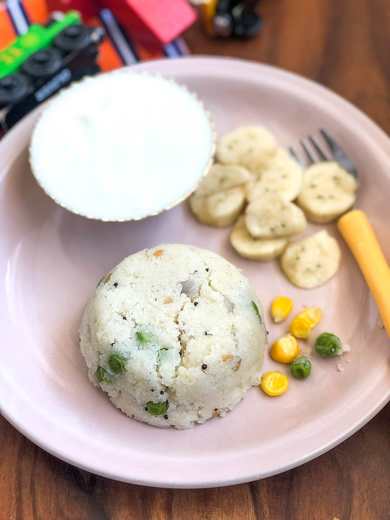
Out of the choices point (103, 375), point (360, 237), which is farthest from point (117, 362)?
point (360, 237)

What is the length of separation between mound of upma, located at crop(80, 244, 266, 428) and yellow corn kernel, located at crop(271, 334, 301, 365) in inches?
1.8

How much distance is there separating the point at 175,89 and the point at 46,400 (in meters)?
1.09

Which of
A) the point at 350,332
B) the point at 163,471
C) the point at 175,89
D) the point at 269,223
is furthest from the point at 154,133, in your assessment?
the point at 163,471

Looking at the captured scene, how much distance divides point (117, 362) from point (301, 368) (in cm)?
50

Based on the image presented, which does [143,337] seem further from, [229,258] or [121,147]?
[121,147]

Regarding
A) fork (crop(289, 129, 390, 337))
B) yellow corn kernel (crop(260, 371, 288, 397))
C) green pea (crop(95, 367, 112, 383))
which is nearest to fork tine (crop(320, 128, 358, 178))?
fork (crop(289, 129, 390, 337))

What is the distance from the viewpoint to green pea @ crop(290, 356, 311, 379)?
1.74m

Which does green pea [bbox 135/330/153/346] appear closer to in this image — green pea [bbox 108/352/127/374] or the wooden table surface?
green pea [bbox 108/352/127/374]

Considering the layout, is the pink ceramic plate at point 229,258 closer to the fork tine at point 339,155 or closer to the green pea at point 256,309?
the fork tine at point 339,155

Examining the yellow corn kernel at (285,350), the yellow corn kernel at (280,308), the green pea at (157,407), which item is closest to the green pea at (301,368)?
the yellow corn kernel at (285,350)

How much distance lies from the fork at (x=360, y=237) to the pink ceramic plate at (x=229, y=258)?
38mm

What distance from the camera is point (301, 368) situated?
68.3 inches

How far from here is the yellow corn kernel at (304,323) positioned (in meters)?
1.82

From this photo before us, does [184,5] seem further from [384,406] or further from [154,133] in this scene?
[384,406]
